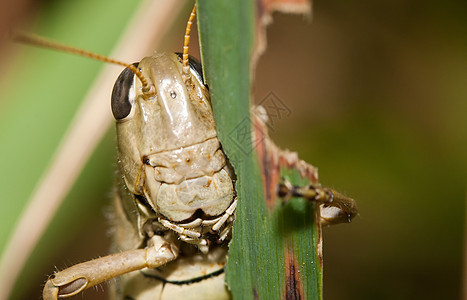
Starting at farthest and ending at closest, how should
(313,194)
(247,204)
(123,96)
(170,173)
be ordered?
(123,96) < (170,173) < (247,204) < (313,194)

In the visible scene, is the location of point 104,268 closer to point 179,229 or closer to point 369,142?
point 179,229

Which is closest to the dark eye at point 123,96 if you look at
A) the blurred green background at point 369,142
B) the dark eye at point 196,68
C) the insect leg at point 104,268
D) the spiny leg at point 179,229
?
the dark eye at point 196,68

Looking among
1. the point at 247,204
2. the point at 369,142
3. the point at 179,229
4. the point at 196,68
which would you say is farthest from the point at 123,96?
the point at 369,142

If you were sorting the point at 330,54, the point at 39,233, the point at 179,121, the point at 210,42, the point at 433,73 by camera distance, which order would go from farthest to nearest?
the point at 330,54 < the point at 433,73 < the point at 39,233 < the point at 179,121 < the point at 210,42

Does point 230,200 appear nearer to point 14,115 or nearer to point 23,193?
point 23,193

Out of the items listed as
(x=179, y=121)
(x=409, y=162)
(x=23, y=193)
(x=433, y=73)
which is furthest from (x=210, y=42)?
(x=433, y=73)

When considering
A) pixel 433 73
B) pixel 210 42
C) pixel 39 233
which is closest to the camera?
pixel 210 42
